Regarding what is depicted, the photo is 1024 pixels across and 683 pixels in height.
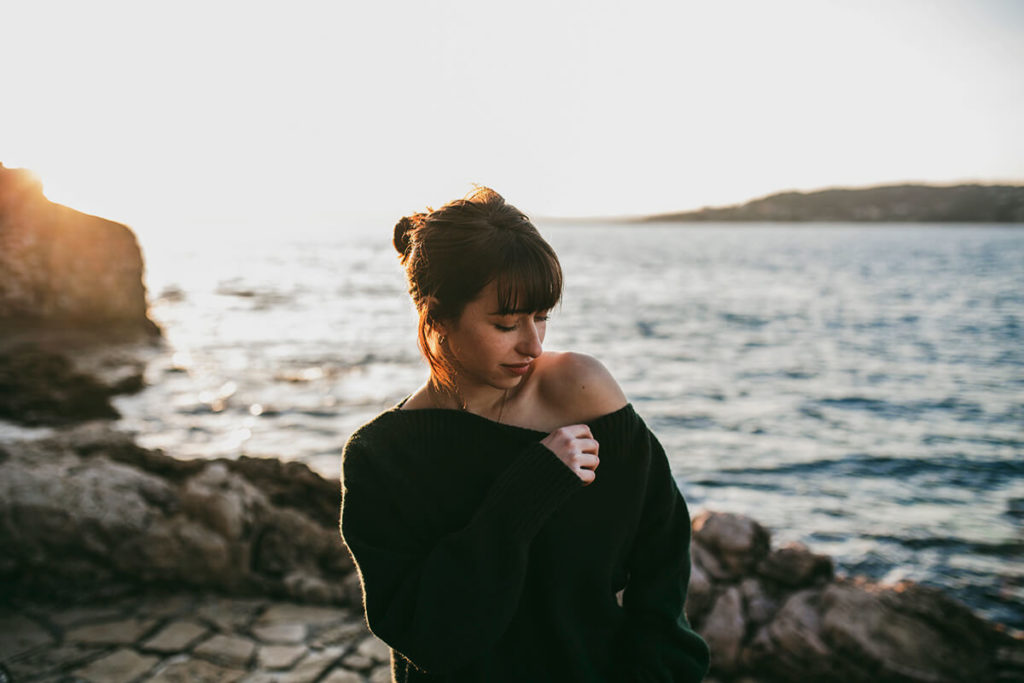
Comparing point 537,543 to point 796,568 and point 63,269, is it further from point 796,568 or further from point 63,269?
point 63,269

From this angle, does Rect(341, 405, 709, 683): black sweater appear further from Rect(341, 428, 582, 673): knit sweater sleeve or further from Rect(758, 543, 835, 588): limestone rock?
Rect(758, 543, 835, 588): limestone rock

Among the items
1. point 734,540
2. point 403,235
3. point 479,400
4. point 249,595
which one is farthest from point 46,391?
point 479,400

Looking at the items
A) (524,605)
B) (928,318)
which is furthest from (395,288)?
(524,605)

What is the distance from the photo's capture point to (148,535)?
4.85 metres

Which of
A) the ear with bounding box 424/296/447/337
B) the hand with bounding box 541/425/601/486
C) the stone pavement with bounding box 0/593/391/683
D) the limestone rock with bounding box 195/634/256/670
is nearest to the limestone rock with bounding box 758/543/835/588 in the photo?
the stone pavement with bounding box 0/593/391/683

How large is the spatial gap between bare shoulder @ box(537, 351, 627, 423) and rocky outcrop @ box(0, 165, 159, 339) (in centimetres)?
1346

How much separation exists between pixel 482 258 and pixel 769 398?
1411 cm

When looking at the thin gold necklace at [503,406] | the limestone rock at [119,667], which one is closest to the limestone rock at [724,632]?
the limestone rock at [119,667]

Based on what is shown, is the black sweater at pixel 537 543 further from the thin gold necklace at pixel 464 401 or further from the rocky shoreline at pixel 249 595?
the rocky shoreline at pixel 249 595

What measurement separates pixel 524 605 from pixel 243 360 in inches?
638

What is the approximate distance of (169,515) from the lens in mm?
5113

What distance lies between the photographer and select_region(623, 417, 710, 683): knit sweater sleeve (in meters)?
1.85

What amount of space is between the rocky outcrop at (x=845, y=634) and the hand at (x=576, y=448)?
3702 millimetres

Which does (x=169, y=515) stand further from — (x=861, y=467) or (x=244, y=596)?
(x=861, y=467)
